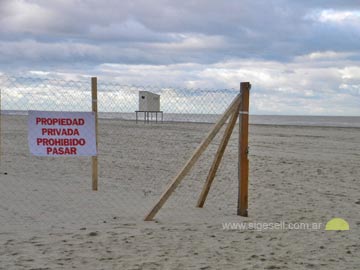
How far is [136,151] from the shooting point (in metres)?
16.9

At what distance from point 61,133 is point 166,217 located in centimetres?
243

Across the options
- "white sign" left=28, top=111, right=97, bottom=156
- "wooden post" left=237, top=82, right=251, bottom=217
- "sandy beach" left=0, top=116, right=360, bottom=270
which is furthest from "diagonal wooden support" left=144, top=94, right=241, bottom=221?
"white sign" left=28, top=111, right=97, bottom=156

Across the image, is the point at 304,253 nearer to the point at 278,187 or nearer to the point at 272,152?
the point at 278,187

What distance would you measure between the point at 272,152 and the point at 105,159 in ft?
20.5

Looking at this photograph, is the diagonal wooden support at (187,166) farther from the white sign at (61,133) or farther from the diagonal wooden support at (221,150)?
the white sign at (61,133)

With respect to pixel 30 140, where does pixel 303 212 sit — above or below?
below

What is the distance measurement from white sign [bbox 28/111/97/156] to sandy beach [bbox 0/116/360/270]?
33.0 inches

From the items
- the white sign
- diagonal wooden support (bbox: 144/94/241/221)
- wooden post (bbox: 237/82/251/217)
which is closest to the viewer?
diagonal wooden support (bbox: 144/94/241/221)

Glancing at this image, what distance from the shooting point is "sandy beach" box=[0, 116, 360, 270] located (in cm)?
516

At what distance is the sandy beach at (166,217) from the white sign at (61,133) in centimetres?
84

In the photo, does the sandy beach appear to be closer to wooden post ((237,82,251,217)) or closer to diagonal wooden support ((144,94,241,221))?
diagonal wooden support ((144,94,241,221))

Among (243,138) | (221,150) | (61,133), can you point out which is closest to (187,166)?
(221,150)

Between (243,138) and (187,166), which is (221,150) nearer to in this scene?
(243,138)

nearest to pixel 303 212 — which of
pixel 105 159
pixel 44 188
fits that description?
pixel 44 188
